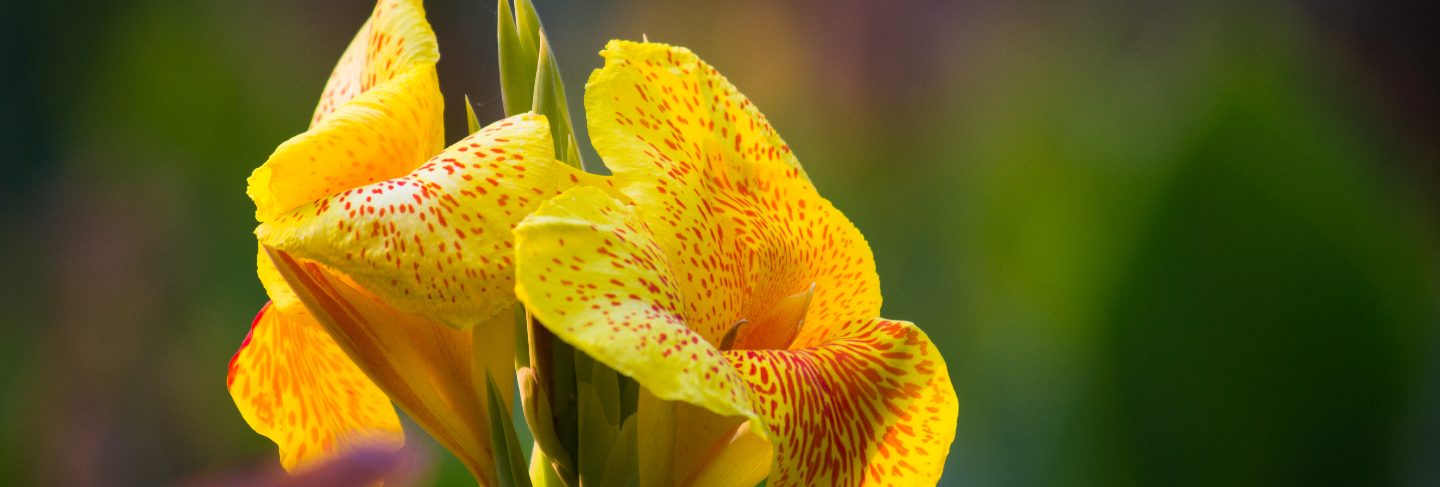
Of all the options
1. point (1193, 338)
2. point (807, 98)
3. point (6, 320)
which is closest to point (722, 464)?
point (1193, 338)

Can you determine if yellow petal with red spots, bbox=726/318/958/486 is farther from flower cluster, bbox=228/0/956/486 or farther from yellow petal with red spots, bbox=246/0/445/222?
yellow petal with red spots, bbox=246/0/445/222

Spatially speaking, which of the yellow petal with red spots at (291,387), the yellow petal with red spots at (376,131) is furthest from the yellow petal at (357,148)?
the yellow petal with red spots at (291,387)

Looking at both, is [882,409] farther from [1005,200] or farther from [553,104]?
[1005,200]

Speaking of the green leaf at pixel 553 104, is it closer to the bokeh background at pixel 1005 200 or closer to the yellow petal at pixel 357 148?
the yellow petal at pixel 357 148

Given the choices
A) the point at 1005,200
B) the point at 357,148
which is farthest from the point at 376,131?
the point at 1005,200

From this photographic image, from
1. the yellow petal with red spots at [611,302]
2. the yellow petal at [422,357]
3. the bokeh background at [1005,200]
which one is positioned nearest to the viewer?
the yellow petal with red spots at [611,302]

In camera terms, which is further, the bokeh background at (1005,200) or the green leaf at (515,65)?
the bokeh background at (1005,200)

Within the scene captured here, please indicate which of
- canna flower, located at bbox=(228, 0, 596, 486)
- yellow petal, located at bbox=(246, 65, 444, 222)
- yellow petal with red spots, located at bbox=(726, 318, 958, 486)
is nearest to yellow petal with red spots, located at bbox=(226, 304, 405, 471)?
canna flower, located at bbox=(228, 0, 596, 486)

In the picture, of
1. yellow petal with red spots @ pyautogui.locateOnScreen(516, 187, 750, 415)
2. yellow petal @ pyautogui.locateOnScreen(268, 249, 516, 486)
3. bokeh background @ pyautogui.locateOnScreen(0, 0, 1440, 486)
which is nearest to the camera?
yellow petal with red spots @ pyautogui.locateOnScreen(516, 187, 750, 415)
